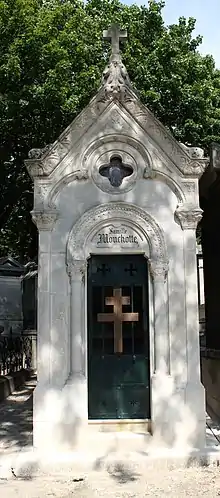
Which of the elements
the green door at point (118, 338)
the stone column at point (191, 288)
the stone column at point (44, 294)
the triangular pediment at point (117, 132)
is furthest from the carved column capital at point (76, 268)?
the stone column at point (191, 288)

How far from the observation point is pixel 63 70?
1524cm

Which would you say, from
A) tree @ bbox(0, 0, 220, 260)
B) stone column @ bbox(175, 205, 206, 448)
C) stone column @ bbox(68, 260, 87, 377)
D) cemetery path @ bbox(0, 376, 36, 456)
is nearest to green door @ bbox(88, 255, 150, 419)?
stone column @ bbox(68, 260, 87, 377)

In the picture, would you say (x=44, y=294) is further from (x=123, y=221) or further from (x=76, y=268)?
(x=123, y=221)

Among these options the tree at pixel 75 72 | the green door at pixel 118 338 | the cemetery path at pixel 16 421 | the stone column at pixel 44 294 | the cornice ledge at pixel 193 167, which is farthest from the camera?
the tree at pixel 75 72

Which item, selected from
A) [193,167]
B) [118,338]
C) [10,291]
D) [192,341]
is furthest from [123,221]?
[10,291]

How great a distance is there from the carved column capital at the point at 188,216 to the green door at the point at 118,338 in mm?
755

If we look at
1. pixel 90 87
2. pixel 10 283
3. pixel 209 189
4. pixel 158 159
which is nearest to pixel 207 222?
pixel 209 189

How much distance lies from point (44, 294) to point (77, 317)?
1.80 feet

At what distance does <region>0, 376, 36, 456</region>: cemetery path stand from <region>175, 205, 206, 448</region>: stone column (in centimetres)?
234

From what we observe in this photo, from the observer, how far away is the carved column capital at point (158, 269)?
Result: 8.12 m

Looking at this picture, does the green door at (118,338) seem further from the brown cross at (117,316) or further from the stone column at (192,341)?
the stone column at (192,341)

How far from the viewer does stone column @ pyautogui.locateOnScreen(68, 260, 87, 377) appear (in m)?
7.94

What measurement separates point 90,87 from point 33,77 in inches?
59.9

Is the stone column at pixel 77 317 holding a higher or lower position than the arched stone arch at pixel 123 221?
lower
